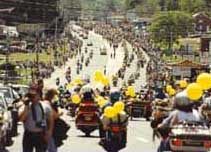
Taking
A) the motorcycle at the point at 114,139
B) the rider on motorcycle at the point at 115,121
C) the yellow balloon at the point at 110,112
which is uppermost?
the yellow balloon at the point at 110,112

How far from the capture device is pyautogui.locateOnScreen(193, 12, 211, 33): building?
581 feet

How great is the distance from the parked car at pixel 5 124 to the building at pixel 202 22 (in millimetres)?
149031

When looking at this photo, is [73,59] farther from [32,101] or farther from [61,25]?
[32,101]

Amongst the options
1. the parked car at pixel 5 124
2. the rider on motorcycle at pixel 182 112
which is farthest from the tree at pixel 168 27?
the rider on motorcycle at pixel 182 112

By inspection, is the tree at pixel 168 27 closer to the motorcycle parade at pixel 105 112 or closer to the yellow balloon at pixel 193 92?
the motorcycle parade at pixel 105 112

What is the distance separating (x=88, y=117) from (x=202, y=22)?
14882 cm

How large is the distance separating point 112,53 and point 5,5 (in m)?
19.8

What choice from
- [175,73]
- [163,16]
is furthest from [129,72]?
[175,73]

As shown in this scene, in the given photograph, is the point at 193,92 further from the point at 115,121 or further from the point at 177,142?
the point at 115,121

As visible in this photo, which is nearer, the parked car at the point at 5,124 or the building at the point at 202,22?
the parked car at the point at 5,124

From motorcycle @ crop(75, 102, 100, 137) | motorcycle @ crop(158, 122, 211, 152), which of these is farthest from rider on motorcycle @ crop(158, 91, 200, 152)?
motorcycle @ crop(75, 102, 100, 137)

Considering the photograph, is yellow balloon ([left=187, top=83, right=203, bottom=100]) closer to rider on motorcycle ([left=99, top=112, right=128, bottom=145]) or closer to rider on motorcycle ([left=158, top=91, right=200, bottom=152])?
rider on motorcycle ([left=158, top=91, right=200, bottom=152])

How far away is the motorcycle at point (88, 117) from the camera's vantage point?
3303cm

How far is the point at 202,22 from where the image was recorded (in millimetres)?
180375
